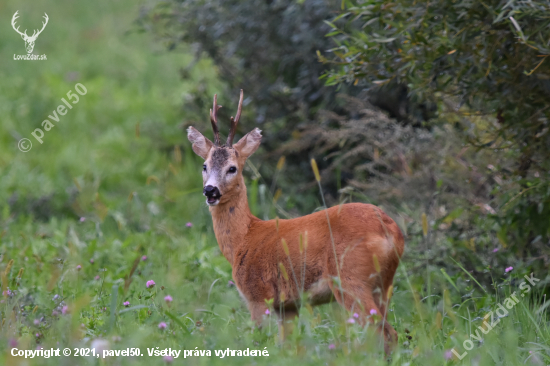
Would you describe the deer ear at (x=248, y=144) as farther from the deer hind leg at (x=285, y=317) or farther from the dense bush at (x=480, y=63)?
the deer hind leg at (x=285, y=317)

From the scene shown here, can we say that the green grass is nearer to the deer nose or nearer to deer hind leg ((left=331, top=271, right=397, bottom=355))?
deer hind leg ((left=331, top=271, right=397, bottom=355))

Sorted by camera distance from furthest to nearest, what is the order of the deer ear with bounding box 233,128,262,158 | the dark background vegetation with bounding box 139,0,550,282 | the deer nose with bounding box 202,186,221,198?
the deer ear with bounding box 233,128,262,158 < the dark background vegetation with bounding box 139,0,550,282 < the deer nose with bounding box 202,186,221,198

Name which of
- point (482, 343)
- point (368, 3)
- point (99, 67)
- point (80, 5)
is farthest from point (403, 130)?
point (80, 5)

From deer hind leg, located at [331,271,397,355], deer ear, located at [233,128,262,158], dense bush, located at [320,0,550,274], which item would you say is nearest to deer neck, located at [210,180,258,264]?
deer ear, located at [233,128,262,158]

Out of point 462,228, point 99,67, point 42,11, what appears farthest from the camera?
point 42,11

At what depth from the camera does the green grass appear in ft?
10.5

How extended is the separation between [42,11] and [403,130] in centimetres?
1052

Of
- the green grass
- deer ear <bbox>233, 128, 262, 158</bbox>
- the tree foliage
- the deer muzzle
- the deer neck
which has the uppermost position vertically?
the tree foliage

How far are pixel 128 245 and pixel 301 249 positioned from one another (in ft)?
9.40

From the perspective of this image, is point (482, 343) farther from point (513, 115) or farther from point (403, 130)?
point (403, 130)

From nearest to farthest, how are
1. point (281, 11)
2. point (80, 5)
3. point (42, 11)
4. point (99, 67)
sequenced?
point (281, 11), point (99, 67), point (42, 11), point (80, 5)

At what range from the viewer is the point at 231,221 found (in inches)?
168

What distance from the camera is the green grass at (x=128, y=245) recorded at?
126 inches

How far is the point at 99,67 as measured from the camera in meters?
12.2
